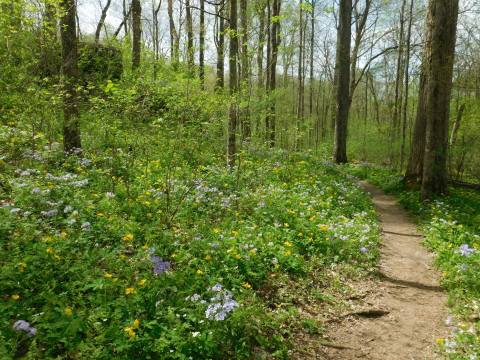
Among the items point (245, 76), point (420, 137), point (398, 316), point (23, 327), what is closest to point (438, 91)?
point (420, 137)

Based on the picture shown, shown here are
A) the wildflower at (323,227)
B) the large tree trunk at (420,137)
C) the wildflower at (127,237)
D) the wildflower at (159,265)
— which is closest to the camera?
the wildflower at (159,265)

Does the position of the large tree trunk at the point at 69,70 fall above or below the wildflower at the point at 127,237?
above

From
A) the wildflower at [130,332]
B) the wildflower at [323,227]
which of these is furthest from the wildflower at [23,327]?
the wildflower at [323,227]

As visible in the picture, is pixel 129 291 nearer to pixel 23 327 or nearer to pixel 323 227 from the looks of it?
pixel 23 327

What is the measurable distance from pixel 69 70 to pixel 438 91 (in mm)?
8991

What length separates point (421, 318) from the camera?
4324mm

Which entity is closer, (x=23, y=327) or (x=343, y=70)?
(x=23, y=327)

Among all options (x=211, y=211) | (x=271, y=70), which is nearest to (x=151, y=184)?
(x=211, y=211)

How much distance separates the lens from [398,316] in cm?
439

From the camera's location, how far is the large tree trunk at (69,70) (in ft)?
23.7

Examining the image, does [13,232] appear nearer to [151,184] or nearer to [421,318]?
[151,184]

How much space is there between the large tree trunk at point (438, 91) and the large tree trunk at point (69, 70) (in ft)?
28.1

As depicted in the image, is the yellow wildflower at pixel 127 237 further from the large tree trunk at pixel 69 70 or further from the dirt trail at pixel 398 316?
the large tree trunk at pixel 69 70

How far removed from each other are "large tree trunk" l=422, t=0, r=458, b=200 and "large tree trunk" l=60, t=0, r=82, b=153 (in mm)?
8574
